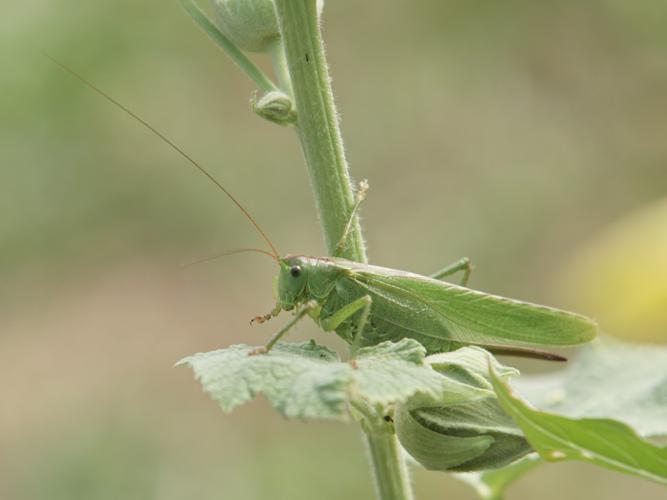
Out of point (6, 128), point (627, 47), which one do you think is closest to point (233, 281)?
point (6, 128)

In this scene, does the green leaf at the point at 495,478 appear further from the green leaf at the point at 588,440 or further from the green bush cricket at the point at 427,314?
the green leaf at the point at 588,440

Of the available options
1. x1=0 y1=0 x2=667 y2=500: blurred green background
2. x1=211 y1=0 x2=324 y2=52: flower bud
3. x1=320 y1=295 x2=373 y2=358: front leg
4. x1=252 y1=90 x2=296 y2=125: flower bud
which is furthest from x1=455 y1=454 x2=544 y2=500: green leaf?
x1=0 y1=0 x2=667 y2=500: blurred green background

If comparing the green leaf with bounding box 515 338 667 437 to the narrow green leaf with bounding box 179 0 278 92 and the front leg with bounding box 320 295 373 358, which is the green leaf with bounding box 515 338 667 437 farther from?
the narrow green leaf with bounding box 179 0 278 92

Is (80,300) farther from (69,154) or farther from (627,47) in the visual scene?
(627,47)

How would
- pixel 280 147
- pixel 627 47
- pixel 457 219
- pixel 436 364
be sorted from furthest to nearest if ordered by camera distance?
pixel 280 147 → pixel 627 47 → pixel 457 219 → pixel 436 364

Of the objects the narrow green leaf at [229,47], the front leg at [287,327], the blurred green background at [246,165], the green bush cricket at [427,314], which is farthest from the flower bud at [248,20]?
the blurred green background at [246,165]

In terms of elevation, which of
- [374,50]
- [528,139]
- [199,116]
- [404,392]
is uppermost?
[374,50]

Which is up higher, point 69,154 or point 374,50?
point 374,50

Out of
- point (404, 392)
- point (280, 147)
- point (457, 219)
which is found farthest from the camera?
point (280, 147)

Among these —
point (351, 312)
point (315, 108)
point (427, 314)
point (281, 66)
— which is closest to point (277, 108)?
point (315, 108)
